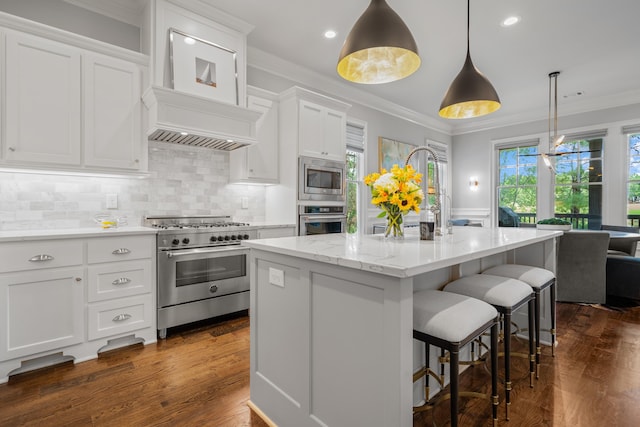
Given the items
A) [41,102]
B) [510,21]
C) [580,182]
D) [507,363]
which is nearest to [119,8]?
[41,102]

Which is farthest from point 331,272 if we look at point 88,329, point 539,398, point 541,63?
point 541,63

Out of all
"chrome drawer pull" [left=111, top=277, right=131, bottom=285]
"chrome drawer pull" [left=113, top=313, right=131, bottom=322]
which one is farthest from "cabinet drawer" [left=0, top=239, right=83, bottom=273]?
"chrome drawer pull" [left=113, top=313, right=131, bottom=322]

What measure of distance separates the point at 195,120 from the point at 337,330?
2346mm

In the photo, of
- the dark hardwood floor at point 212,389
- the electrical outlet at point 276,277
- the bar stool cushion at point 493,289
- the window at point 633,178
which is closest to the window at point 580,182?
the window at point 633,178

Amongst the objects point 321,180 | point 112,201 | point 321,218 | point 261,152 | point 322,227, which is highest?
point 261,152

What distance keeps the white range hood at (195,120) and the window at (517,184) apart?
5263mm

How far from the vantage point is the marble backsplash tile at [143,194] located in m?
2.52

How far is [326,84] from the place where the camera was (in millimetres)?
4539

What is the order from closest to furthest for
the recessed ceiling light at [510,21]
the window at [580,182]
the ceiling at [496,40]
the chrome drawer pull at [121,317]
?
the chrome drawer pull at [121,317]
the ceiling at [496,40]
the recessed ceiling light at [510,21]
the window at [580,182]

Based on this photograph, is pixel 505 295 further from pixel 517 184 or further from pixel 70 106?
pixel 517 184

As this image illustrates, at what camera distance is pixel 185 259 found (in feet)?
9.08

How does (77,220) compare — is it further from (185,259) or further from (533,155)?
(533,155)

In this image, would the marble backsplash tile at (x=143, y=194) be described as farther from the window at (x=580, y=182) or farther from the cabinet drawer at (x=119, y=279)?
the window at (x=580, y=182)

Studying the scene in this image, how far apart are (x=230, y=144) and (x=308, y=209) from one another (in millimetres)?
1088
